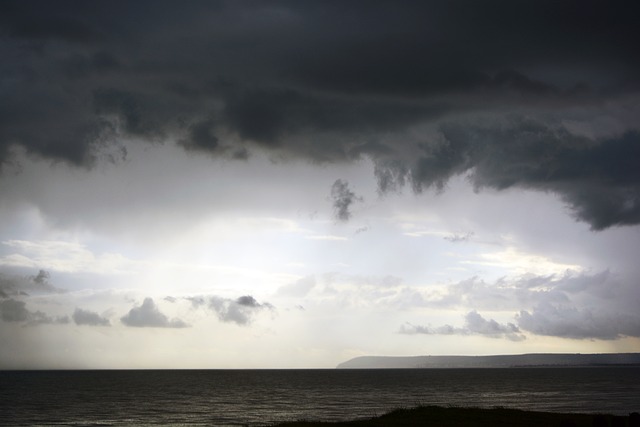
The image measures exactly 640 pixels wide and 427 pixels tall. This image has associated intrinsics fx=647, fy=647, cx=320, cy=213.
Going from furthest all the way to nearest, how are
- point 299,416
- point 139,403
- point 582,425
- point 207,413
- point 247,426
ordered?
point 139,403 → point 207,413 → point 299,416 → point 247,426 → point 582,425

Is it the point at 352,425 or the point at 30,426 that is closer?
the point at 352,425

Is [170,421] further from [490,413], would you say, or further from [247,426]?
[490,413]

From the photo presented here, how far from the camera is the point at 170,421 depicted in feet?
305

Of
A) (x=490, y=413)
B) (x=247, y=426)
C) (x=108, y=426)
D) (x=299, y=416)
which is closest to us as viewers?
(x=490, y=413)

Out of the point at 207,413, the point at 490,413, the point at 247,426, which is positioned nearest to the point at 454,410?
the point at 490,413

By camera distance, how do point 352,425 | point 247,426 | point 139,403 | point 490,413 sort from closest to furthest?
point 352,425, point 490,413, point 247,426, point 139,403

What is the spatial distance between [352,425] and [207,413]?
4948cm

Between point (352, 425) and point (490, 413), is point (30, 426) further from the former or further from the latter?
point (490, 413)

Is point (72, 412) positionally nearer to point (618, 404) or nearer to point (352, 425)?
point (352, 425)

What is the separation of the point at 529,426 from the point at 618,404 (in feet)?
192

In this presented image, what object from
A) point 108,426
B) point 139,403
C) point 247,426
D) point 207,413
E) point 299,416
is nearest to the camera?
point 247,426

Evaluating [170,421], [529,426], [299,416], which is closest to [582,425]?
[529,426]

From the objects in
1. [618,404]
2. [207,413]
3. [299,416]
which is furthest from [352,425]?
[618,404]

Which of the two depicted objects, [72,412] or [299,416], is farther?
[72,412]
